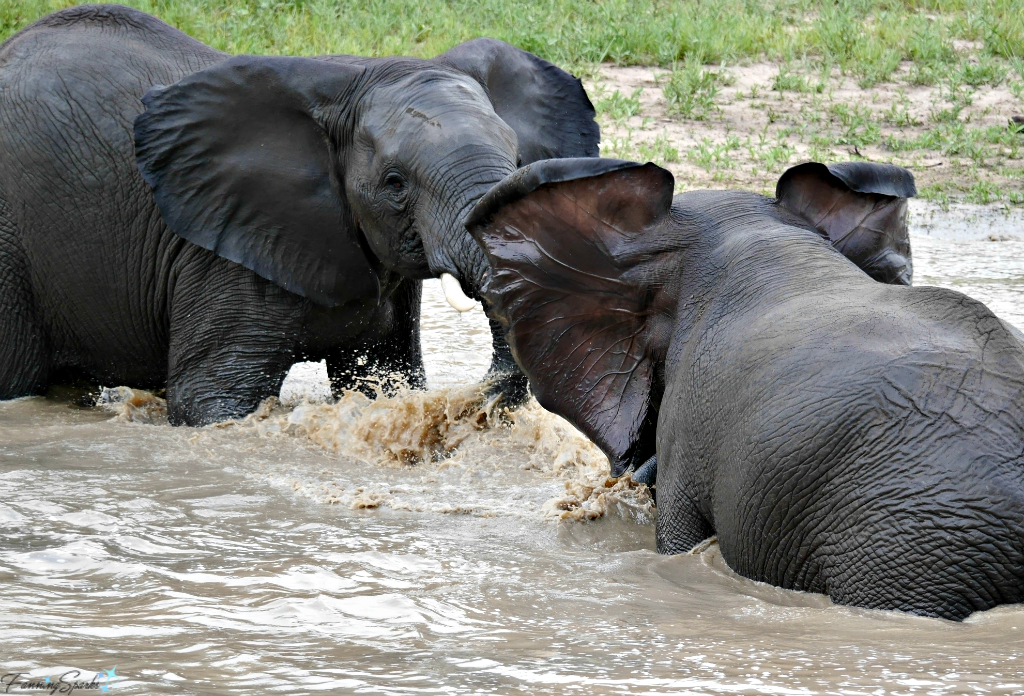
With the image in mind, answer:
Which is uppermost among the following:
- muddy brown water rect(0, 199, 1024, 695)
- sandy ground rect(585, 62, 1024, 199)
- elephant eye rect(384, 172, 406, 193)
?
elephant eye rect(384, 172, 406, 193)

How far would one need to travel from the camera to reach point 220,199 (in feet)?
17.5

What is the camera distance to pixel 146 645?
277cm

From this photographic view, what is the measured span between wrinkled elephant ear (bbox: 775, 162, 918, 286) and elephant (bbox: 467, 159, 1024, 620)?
13 mm

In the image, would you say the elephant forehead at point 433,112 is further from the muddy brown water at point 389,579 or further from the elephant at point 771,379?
the elephant at point 771,379

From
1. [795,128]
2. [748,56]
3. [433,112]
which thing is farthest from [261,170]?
[748,56]

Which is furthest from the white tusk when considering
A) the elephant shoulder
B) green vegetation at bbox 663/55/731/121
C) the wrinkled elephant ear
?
green vegetation at bbox 663/55/731/121

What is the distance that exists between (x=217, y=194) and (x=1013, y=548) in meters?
3.48

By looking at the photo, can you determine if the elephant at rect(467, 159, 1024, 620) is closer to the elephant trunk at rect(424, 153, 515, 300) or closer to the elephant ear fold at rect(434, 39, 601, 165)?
the elephant trunk at rect(424, 153, 515, 300)

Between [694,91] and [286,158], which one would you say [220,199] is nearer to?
[286,158]

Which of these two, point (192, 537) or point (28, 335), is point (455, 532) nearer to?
point (192, 537)

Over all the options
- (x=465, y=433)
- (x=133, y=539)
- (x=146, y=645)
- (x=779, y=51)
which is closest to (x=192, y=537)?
(x=133, y=539)

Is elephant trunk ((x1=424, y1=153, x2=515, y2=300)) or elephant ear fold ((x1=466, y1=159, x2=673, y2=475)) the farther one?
elephant trunk ((x1=424, y1=153, x2=515, y2=300))

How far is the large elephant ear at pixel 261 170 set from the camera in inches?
207

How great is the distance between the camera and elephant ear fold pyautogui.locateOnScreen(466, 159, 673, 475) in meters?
3.57
